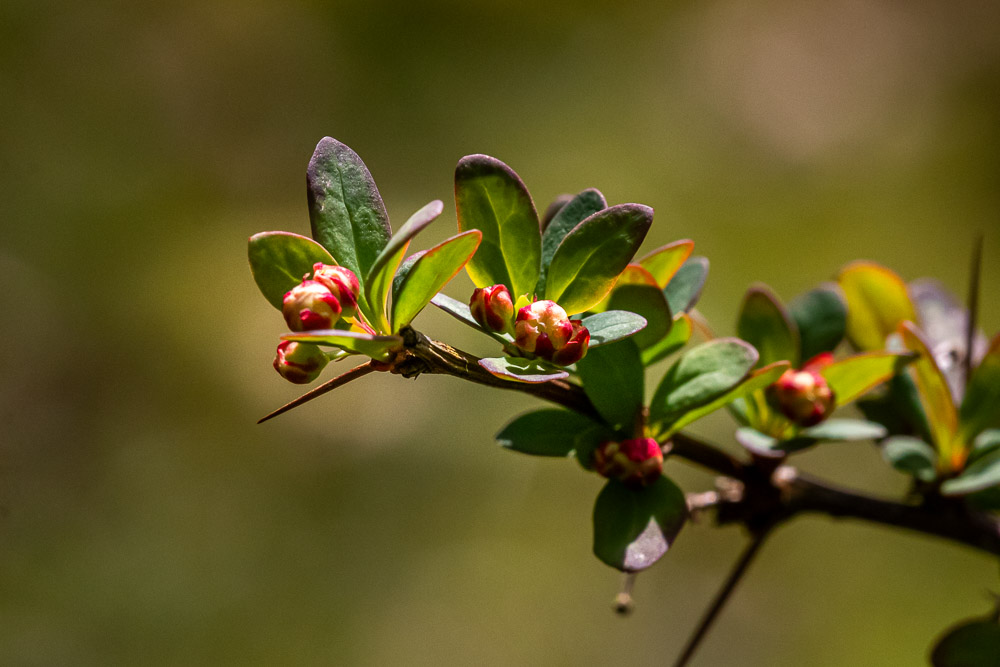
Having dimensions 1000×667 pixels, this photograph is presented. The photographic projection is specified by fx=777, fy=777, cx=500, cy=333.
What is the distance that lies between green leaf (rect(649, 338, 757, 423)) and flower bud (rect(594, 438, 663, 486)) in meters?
0.03

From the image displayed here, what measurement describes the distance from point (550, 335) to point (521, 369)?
0.02 metres

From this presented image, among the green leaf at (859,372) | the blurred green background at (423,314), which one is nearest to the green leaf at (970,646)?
the green leaf at (859,372)

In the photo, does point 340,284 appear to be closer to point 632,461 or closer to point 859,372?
point 632,461

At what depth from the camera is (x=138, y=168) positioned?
1782 mm

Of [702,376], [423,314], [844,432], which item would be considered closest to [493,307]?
[702,376]

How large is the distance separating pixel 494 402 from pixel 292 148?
0.79 m

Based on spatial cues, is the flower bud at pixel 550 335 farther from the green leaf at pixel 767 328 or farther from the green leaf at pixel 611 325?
the green leaf at pixel 767 328

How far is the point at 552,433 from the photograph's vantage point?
1.32 feet

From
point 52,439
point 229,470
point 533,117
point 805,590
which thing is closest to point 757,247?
point 533,117

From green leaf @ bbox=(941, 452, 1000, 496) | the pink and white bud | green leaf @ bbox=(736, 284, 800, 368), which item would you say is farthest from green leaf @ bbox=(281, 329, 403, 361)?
green leaf @ bbox=(941, 452, 1000, 496)

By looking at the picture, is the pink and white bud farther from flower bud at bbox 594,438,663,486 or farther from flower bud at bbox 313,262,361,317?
flower bud at bbox 594,438,663,486

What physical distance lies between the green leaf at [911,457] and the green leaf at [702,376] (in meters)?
0.18

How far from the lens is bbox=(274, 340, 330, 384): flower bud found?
0.32 m

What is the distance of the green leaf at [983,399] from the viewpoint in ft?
1.68
